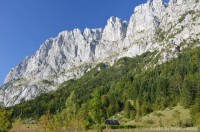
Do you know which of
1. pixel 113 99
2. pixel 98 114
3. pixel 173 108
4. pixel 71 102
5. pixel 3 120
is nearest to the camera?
pixel 3 120

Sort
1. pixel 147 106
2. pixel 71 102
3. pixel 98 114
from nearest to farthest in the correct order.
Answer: pixel 98 114, pixel 71 102, pixel 147 106

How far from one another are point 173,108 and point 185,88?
488 inches

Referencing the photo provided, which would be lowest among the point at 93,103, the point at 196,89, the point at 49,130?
the point at 49,130

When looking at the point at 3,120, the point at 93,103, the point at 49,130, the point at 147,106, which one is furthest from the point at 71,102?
the point at 49,130

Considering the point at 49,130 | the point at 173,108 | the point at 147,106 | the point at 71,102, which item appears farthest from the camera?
the point at 147,106

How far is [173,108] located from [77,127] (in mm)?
90961

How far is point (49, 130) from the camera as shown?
45.9 meters

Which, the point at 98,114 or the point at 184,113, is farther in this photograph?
the point at 184,113

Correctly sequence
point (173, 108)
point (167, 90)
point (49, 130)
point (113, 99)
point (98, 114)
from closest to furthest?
point (49, 130) < point (98, 114) < point (173, 108) < point (167, 90) < point (113, 99)

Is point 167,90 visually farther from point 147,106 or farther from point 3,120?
point 3,120

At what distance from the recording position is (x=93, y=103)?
71250mm

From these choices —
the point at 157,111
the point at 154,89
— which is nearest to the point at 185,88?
the point at 157,111

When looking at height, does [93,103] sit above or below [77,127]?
above

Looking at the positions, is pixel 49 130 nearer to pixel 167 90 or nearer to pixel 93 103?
pixel 93 103
